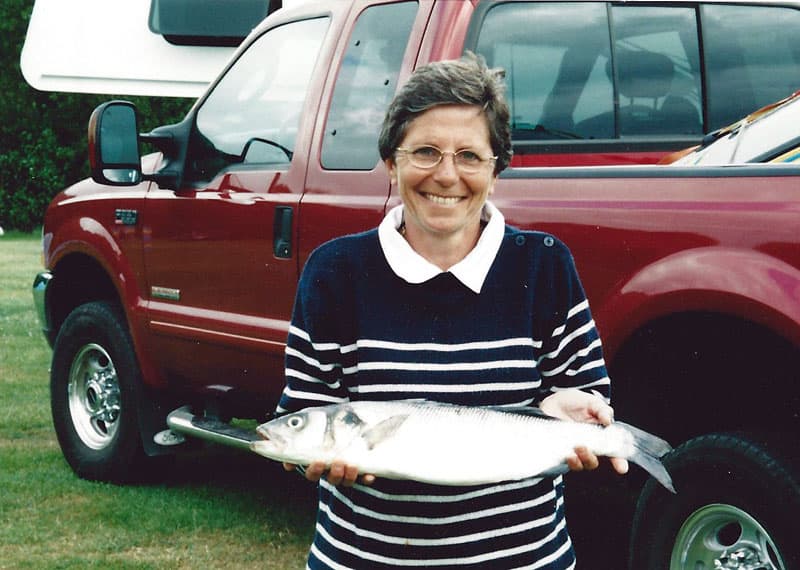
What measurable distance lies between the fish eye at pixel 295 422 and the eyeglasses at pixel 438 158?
0.51 meters

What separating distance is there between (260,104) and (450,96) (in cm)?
302

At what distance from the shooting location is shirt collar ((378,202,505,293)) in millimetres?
2410

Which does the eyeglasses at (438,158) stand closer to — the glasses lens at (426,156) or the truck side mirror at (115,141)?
the glasses lens at (426,156)

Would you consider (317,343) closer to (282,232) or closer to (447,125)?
(447,125)

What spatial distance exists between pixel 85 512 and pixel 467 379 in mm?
3854

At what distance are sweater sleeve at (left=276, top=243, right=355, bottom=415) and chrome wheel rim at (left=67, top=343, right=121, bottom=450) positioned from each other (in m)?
3.93

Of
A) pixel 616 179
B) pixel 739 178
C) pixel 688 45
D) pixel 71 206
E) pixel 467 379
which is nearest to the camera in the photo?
pixel 467 379

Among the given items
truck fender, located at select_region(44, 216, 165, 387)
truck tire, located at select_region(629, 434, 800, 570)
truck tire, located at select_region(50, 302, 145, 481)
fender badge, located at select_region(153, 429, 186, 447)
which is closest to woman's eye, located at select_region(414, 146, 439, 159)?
truck tire, located at select_region(629, 434, 800, 570)

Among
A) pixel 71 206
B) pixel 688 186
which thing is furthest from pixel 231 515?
pixel 688 186

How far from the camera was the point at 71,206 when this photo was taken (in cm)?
643

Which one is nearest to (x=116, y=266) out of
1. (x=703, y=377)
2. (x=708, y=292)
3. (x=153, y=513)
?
(x=153, y=513)

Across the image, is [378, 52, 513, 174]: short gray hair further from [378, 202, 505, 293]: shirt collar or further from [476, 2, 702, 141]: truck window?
[476, 2, 702, 141]: truck window

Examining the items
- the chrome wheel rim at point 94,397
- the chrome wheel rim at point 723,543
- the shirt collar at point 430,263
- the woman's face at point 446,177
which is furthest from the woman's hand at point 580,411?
the chrome wheel rim at point 94,397

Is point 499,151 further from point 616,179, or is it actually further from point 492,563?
point 616,179
